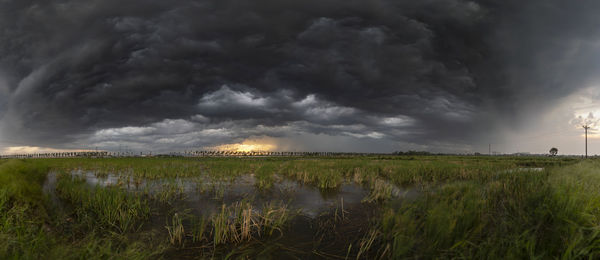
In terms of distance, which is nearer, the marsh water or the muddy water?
the marsh water

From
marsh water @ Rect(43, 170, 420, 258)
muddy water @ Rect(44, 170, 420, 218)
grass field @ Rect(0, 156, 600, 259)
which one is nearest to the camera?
grass field @ Rect(0, 156, 600, 259)

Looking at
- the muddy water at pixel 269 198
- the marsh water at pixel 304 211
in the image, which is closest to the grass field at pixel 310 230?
the marsh water at pixel 304 211

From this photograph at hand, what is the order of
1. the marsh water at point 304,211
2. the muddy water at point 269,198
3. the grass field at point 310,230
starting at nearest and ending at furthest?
1. the grass field at point 310,230
2. the marsh water at point 304,211
3. the muddy water at point 269,198

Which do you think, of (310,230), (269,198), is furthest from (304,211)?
(269,198)

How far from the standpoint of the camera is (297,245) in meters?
A: 5.48

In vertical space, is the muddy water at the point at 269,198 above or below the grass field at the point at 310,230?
below

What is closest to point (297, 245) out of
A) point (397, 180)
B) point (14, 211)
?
point (14, 211)

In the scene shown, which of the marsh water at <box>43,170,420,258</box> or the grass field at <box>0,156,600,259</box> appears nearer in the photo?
the grass field at <box>0,156,600,259</box>

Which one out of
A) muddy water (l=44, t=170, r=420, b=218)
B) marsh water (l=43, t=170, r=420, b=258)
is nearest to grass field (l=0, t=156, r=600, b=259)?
marsh water (l=43, t=170, r=420, b=258)

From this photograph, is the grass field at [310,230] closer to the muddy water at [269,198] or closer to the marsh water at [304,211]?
the marsh water at [304,211]

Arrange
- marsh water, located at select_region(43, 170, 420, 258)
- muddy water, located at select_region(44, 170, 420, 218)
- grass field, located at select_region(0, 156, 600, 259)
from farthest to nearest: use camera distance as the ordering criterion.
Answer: muddy water, located at select_region(44, 170, 420, 218), marsh water, located at select_region(43, 170, 420, 258), grass field, located at select_region(0, 156, 600, 259)

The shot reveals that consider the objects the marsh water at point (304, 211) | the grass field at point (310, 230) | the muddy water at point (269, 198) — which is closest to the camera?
the grass field at point (310, 230)

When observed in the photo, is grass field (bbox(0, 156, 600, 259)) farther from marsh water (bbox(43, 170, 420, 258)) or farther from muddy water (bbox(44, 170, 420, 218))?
muddy water (bbox(44, 170, 420, 218))

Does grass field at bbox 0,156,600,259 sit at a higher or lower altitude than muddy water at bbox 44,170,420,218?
higher
